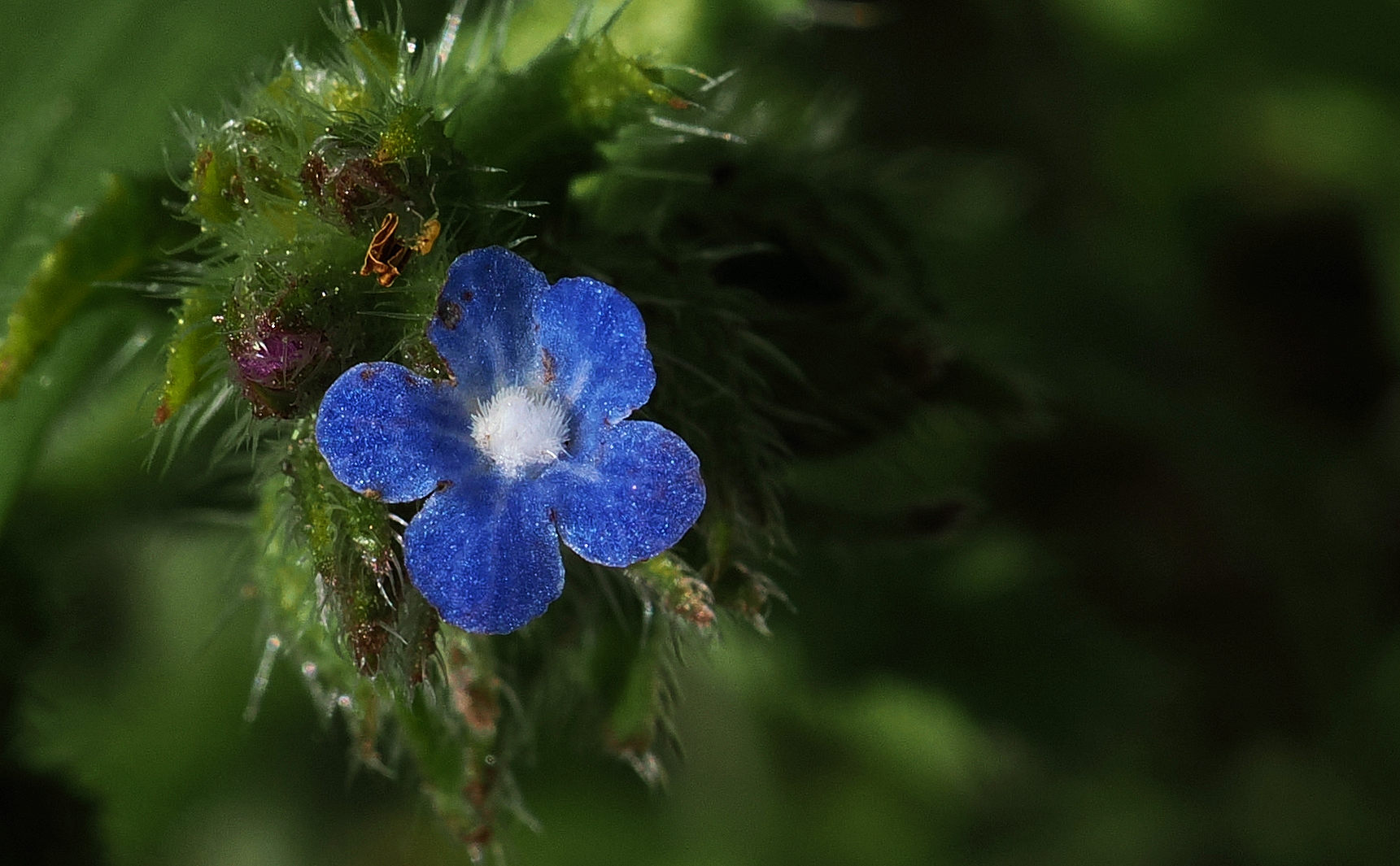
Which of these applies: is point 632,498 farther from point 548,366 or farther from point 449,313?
point 449,313

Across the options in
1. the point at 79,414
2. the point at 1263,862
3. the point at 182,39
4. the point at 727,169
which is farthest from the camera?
the point at 1263,862

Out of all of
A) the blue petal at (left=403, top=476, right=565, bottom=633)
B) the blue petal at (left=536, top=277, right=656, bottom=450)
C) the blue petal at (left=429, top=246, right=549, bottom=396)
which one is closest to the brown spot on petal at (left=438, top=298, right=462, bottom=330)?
the blue petal at (left=429, top=246, right=549, bottom=396)

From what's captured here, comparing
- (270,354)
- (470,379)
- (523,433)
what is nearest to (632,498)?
(523,433)

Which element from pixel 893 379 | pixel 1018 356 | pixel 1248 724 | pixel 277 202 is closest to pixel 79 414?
pixel 277 202

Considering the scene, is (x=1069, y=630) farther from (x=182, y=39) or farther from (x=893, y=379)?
(x=182, y=39)

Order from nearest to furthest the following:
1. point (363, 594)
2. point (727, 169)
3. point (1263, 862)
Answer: point (363, 594) → point (727, 169) → point (1263, 862)

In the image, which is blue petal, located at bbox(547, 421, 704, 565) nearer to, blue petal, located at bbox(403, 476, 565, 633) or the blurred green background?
blue petal, located at bbox(403, 476, 565, 633)
